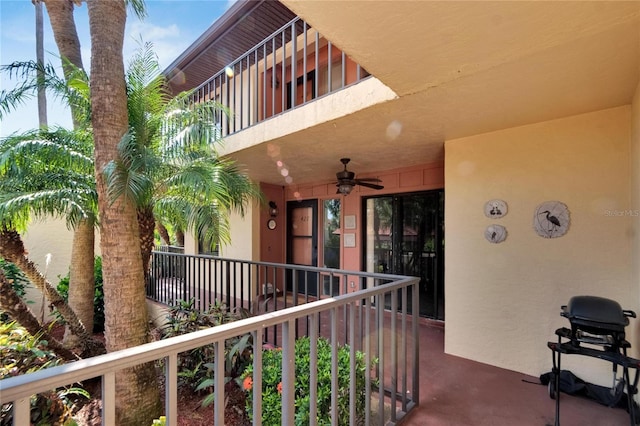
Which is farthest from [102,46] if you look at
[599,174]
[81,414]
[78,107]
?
[599,174]

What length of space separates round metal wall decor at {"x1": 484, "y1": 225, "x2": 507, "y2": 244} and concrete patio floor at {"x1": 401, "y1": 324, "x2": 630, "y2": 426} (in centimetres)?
130

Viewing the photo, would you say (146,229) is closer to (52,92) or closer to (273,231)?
(52,92)

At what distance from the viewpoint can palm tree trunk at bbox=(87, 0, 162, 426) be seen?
2.66 meters

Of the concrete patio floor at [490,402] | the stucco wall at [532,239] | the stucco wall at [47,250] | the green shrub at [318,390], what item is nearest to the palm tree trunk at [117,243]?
the green shrub at [318,390]

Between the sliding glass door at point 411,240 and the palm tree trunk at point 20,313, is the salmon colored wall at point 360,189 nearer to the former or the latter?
the sliding glass door at point 411,240

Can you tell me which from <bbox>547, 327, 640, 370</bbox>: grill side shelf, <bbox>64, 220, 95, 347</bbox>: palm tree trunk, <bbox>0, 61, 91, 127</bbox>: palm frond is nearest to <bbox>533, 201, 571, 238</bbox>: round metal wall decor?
<bbox>547, 327, 640, 370</bbox>: grill side shelf

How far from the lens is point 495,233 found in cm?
315

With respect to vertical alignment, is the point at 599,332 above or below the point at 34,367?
above

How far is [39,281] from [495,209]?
18.1ft

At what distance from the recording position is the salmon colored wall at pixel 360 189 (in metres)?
4.61

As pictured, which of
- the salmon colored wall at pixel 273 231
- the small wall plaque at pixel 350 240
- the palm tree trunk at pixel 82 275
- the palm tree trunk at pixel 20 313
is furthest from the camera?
the salmon colored wall at pixel 273 231

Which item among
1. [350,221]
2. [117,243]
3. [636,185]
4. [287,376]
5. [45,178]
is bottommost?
[287,376]

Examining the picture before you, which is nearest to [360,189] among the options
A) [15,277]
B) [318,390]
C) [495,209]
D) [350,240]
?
[350,240]

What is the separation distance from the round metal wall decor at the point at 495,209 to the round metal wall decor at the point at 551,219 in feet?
0.89
